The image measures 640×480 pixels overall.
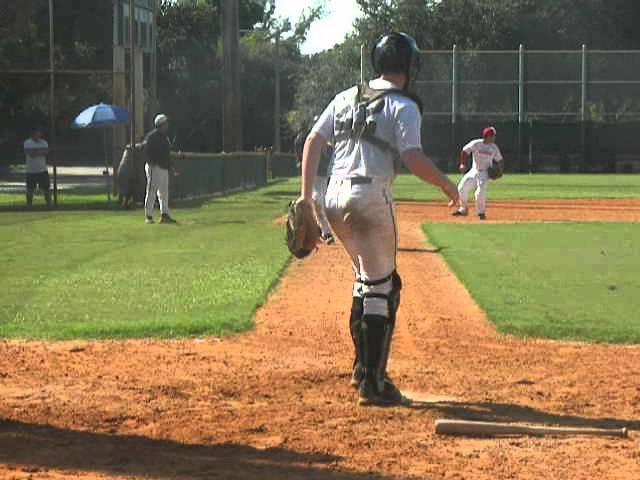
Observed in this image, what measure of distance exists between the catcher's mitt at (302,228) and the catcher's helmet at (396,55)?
916mm

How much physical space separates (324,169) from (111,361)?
9794 millimetres

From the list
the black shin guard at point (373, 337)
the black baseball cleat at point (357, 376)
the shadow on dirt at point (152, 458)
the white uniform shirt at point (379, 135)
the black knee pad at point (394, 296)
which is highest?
the white uniform shirt at point (379, 135)

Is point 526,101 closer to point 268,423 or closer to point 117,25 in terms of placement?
point 117,25

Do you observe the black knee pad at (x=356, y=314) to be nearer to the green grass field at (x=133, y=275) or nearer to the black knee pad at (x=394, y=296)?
the black knee pad at (x=394, y=296)

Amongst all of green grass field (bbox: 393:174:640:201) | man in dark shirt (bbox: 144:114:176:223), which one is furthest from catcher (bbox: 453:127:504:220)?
green grass field (bbox: 393:174:640:201)

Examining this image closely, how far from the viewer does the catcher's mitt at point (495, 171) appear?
2431 centimetres

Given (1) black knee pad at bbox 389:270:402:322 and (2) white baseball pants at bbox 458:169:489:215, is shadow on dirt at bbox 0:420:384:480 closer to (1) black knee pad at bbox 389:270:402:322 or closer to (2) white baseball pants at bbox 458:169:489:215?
(1) black knee pad at bbox 389:270:402:322

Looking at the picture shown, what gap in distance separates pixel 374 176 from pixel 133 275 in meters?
7.60

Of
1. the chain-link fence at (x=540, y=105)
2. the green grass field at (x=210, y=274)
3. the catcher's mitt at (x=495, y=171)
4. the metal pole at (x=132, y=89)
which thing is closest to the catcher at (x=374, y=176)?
the green grass field at (x=210, y=274)

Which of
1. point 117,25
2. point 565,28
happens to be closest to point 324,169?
point 117,25

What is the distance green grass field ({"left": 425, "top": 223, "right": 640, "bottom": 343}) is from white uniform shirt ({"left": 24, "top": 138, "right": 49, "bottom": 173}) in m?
10.5

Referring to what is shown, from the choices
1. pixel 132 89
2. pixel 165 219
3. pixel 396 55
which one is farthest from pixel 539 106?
pixel 396 55

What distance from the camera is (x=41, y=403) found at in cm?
737

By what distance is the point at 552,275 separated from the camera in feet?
48.3
